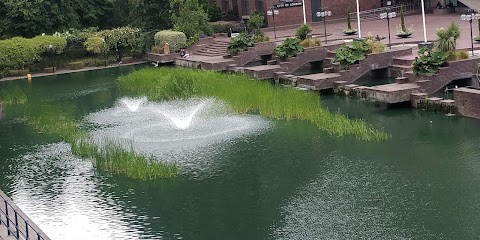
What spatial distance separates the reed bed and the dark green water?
0.35 m

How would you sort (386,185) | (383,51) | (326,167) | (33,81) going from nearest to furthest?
(386,185) → (326,167) → (383,51) → (33,81)

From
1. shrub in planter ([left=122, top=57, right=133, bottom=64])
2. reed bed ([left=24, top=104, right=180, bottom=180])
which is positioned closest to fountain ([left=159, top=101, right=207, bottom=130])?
reed bed ([left=24, top=104, right=180, bottom=180])

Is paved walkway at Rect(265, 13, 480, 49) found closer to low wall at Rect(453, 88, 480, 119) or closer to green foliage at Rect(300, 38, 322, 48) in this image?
green foliage at Rect(300, 38, 322, 48)

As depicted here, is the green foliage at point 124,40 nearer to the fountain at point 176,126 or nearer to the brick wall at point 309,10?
the brick wall at point 309,10

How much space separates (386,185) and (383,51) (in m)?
18.0

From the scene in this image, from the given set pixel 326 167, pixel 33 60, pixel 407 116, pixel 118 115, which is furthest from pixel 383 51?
pixel 33 60

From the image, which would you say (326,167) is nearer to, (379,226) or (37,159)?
(379,226)

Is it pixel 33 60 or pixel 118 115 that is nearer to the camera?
pixel 118 115

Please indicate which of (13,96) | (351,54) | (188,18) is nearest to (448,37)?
(351,54)

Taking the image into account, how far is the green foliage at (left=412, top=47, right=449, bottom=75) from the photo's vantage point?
Answer: 108 ft

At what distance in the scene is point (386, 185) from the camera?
21812 mm

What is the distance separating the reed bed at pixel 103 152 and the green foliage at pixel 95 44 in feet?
64.1

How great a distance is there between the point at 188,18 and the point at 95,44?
6382 mm

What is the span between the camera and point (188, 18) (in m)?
55.4
